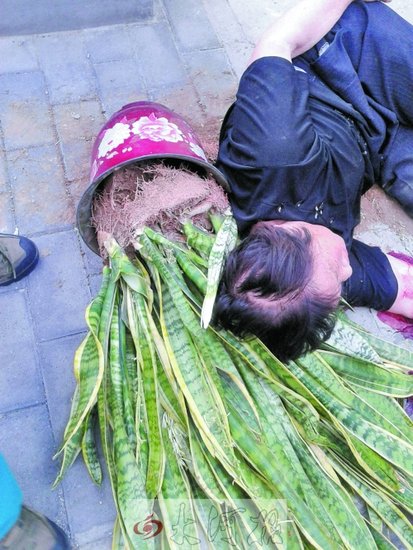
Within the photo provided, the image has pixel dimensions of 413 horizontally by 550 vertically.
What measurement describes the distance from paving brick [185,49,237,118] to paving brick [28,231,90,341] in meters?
0.74

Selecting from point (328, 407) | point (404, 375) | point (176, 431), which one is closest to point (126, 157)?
point (176, 431)

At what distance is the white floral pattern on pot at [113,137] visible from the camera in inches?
57.6

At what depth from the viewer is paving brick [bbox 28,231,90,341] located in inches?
64.5

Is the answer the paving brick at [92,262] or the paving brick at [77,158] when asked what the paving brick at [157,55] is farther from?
the paving brick at [92,262]

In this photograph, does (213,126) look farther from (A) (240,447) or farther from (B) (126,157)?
(A) (240,447)

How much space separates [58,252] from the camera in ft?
5.78

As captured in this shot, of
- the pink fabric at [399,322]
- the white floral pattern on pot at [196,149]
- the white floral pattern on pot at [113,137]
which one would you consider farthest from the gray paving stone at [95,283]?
the pink fabric at [399,322]

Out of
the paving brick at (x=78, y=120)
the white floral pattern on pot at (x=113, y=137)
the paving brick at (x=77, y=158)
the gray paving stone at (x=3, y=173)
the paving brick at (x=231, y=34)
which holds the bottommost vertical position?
the gray paving stone at (x=3, y=173)

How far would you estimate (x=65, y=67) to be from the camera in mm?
2141

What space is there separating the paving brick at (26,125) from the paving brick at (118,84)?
0.22 meters

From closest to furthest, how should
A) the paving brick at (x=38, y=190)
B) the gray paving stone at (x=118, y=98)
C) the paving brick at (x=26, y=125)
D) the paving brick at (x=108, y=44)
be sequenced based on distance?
the paving brick at (x=38, y=190) → the paving brick at (x=26, y=125) → the gray paving stone at (x=118, y=98) → the paving brick at (x=108, y=44)

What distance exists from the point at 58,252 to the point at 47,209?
0.56ft

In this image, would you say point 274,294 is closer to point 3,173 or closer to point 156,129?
point 156,129

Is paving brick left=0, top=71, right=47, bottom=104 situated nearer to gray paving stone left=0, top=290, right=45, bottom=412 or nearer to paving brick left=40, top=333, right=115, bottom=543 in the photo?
gray paving stone left=0, top=290, right=45, bottom=412
